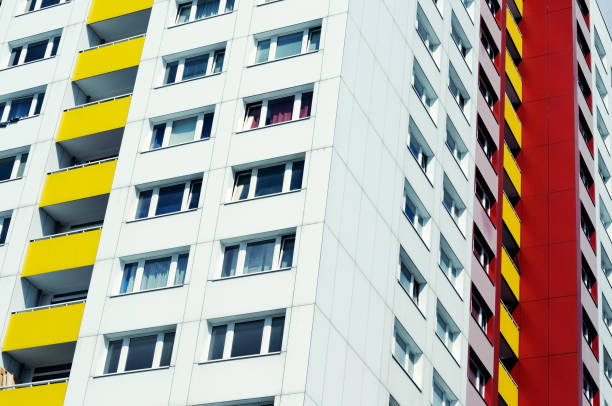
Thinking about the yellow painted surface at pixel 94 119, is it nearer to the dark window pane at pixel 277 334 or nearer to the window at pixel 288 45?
the window at pixel 288 45

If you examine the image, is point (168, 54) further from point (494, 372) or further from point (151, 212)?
point (494, 372)

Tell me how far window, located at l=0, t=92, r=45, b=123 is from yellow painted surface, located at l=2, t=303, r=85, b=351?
413 inches

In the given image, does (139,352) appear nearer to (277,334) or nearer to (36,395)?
(36,395)

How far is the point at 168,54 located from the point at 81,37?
629 cm

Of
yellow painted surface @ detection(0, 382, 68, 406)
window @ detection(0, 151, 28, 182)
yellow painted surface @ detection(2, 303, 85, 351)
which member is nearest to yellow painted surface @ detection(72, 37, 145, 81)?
window @ detection(0, 151, 28, 182)

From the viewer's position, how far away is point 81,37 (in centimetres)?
5234

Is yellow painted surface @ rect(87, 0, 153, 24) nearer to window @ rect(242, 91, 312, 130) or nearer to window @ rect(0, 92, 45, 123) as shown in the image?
window @ rect(0, 92, 45, 123)

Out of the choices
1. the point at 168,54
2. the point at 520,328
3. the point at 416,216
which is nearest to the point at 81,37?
the point at 168,54

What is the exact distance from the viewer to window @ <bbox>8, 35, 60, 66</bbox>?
174 feet

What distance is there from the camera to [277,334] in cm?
3794

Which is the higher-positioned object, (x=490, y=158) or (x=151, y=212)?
(x=490, y=158)

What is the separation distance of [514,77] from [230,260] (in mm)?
31181

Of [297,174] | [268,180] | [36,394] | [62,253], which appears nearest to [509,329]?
[297,174]

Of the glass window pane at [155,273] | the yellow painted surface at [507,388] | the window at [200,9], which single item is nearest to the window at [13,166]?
the window at [200,9]
